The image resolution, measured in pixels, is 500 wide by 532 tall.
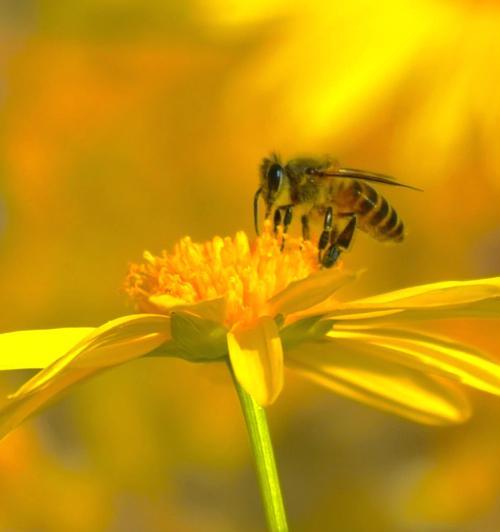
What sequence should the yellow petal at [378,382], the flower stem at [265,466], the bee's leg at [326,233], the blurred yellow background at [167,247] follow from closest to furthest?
the flower stem at [265,466], the yellow petal at [378,382], the bee's leg at [326,233], the blurred yellow background at [167,247]

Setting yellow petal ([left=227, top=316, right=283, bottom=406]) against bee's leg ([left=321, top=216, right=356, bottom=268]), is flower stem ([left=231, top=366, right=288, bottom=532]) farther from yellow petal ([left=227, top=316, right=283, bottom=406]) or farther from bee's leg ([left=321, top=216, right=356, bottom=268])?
bee's leg ([left=321, top=216, right=356, bottom=268])

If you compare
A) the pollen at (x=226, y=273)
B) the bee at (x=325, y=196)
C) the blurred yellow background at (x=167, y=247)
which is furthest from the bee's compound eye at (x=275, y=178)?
the blurred yellow background at (x=167, y=247)

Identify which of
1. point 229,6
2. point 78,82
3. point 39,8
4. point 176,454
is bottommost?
point 176,454

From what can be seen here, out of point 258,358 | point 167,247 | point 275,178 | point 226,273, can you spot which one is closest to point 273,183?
point 275,178

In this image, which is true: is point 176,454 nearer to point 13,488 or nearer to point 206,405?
point 206,405

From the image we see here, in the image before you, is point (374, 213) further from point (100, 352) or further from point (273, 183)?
point (100, 352)

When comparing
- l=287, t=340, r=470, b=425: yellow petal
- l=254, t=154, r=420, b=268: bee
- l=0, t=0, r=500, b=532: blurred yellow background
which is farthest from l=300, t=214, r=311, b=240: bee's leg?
l=0, t=0, r=500, b=532: blurred yellow background

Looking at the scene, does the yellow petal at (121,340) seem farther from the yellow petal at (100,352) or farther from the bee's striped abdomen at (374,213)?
the bee's striped abdomen at (374,213)

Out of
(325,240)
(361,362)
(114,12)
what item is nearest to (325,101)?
(325,240)
